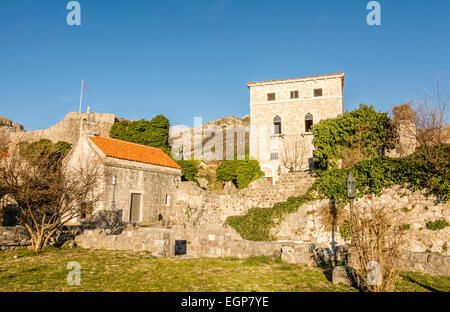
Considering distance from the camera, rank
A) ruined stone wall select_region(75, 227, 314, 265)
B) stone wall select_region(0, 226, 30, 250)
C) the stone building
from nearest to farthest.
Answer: ruined stone wall select_region(75, 227, 314, 265)
stone wall select_region(0, 226, 30, 250)
the stone building

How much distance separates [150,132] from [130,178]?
16.9 meters

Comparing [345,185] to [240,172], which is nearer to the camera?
[345,185]

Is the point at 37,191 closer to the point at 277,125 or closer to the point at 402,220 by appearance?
the point at 402,220

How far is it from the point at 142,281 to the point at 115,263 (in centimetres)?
291

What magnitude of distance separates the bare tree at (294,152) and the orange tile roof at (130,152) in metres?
12.0

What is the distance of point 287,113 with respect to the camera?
3434cm

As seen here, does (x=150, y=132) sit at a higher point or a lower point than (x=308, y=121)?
lower

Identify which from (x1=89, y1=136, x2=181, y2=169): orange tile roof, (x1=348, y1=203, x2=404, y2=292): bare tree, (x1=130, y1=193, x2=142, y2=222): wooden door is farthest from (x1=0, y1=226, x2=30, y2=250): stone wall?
(x1=348, y1=203, x2=404, y2=292): bare tree

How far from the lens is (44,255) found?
11.5m

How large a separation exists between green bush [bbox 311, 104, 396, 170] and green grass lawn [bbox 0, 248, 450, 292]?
14907mm

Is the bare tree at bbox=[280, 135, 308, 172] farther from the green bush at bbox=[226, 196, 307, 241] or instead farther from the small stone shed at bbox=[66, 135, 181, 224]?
the green bush at bbox=[226, 196, 307, 241]

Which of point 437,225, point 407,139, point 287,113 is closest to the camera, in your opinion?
point 437,225

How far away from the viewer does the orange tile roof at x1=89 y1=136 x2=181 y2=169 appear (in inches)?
940

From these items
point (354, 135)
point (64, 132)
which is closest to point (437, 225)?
point (354, 135)
